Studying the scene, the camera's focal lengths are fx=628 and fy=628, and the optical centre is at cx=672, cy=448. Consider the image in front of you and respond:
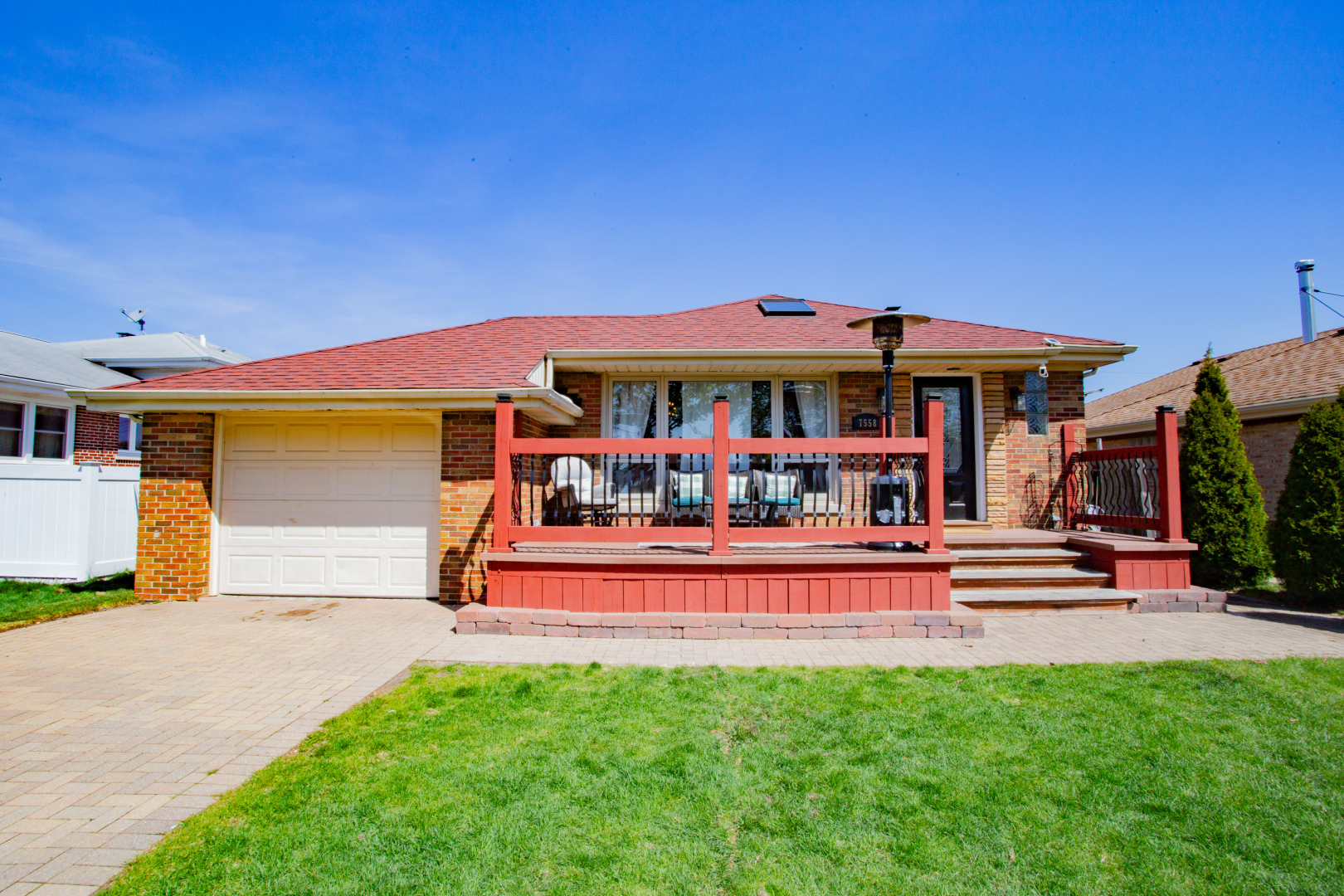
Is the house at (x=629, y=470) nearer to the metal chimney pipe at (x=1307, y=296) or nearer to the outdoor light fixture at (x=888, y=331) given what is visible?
the outdoor light fixture at (x=888, y=331)

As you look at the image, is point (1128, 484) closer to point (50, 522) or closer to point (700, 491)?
point (700, 491)

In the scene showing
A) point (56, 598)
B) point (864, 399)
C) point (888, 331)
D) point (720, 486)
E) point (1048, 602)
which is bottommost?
point (56, 598)

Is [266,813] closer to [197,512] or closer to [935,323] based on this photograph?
[197,512]

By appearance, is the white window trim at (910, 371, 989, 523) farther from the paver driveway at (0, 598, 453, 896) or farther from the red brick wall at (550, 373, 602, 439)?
the paver driveway at (0, 598, 453, 896)

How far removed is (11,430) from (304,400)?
9.69m

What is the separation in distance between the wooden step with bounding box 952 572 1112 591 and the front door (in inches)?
88.0

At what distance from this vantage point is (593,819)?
2.77 meters

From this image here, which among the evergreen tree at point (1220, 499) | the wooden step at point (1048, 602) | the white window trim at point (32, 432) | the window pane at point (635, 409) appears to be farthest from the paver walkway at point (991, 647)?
the white window trim at point (32, 432)

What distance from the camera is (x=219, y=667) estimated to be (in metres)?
5.12

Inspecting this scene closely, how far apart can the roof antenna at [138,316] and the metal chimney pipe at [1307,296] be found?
3339 cm

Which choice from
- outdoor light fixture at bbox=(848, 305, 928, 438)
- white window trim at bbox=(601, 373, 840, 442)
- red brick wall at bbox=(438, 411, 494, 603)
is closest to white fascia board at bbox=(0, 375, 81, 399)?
red brick wall at bbox=(438, 411, 494, 603)

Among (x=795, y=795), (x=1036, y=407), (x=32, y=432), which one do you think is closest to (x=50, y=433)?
(x=32, y=432)

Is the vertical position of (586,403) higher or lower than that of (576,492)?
higher

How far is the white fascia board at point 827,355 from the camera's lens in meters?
8.73
